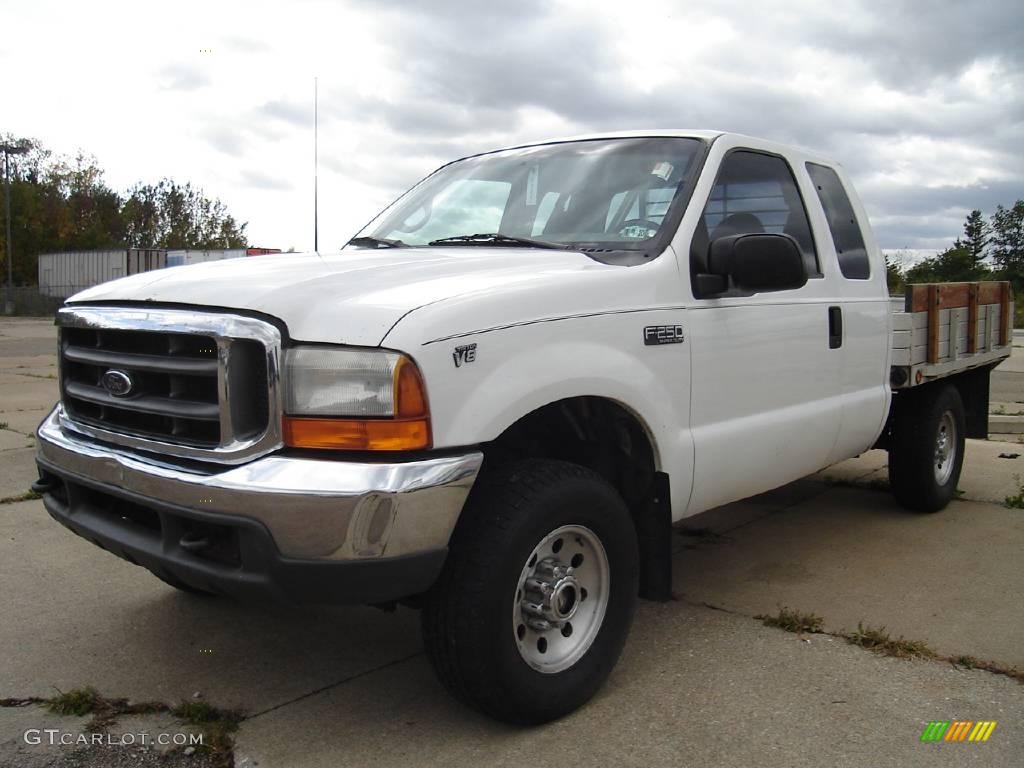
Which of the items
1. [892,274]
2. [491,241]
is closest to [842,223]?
[491,241]

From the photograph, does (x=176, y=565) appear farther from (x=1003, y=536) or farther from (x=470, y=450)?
(x=1003, y=536)

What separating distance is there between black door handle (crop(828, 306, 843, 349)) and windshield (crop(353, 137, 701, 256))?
1036 mm

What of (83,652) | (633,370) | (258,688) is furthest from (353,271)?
(83,652)

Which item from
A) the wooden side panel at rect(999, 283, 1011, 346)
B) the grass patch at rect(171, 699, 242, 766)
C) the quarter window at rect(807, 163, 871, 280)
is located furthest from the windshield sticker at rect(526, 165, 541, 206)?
the wooden side panel at rect(999, 283, 1011, 346)

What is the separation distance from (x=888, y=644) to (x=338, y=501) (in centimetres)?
223

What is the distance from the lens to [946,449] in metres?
5.84

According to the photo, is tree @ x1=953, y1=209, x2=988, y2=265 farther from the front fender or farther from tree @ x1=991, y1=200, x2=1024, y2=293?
the front fender

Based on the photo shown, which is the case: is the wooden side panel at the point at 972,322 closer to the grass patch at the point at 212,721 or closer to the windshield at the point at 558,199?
the windshield at the point at 558,199

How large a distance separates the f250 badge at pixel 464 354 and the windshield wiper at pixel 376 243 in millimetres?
1497

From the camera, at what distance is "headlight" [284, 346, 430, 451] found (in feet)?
8.41

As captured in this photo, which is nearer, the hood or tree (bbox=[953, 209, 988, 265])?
the hood

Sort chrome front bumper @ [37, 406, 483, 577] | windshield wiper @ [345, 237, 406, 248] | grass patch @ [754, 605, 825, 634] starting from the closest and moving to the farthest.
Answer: chrome front bumper @ [37, 406, 483, 577]
grass patch @ [754, 605, 825, 634]
windshield wiper @ [345, 237, 406, 248]

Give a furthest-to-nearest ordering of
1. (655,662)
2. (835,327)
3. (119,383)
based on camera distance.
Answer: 1. (835,327)
2. (655,662)
3. (119,383)

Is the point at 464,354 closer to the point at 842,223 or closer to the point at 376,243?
the point at 376,243
